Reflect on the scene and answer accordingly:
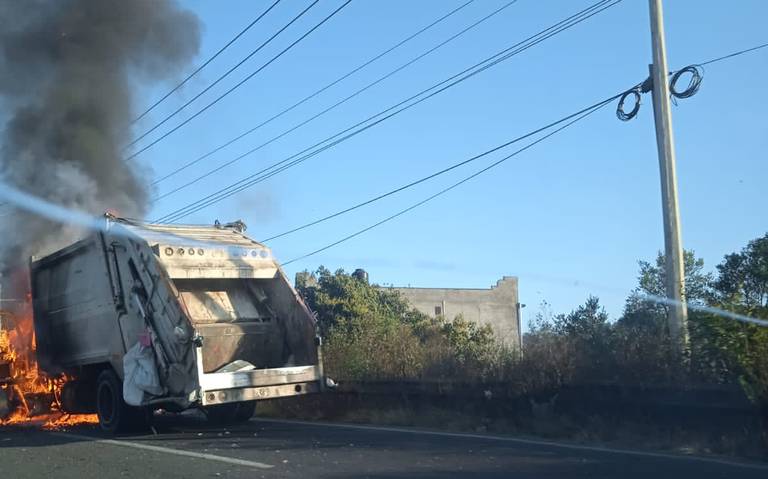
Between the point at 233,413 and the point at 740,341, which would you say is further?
the point at 233,413

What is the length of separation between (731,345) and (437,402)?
15.6ft

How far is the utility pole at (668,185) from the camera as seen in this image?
36.9 feet

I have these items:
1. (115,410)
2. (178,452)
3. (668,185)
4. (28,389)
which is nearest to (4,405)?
(28,389)

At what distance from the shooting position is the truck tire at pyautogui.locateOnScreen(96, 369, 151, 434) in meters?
12.0

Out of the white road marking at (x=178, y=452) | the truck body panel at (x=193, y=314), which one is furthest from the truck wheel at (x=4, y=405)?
the white road marking at (x=178, y=452)

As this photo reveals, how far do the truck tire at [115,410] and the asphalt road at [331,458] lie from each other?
371 mm

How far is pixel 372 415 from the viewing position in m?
13.3

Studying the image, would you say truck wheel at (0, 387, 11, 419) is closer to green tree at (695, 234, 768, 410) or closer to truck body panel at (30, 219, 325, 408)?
truck body panel at (30, 219, 325, 408)

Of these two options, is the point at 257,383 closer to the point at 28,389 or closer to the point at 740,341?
the point at 28,389

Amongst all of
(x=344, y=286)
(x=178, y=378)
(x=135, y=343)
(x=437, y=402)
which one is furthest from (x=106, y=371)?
(x=344, y=286)

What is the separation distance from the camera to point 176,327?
10844 millimetres

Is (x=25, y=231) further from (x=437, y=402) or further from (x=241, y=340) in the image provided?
(x=437, y=402)

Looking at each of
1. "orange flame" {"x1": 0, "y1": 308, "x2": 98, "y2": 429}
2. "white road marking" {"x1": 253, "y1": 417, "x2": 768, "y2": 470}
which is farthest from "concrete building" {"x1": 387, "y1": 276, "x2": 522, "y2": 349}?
"white road marking" {"x1": 253, "y1": 417, "x2": 768, "y2": 470}

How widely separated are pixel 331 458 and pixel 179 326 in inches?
120
